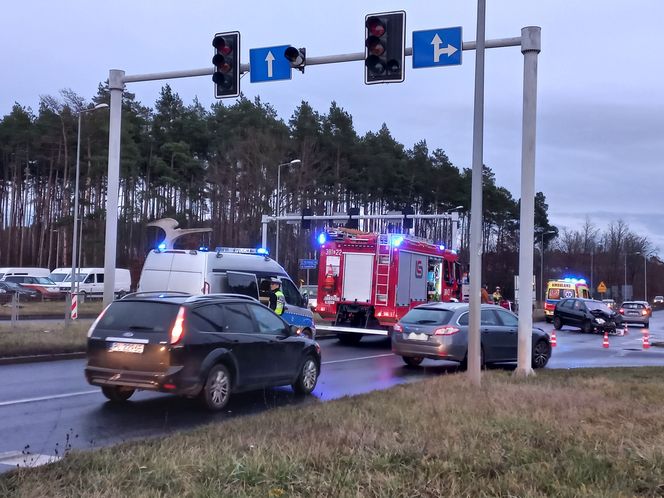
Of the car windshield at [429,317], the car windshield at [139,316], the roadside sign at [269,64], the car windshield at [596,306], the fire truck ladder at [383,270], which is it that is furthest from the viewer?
the car windshield at [596,306]

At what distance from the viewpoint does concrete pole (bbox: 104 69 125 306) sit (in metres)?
17.2

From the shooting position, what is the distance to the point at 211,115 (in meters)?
63.6

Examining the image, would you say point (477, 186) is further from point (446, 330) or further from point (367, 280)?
point (367, 280)

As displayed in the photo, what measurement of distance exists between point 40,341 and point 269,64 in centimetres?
842

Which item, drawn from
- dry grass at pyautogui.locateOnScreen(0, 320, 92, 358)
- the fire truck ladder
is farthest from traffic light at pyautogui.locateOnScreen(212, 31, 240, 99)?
the fire truck ladder

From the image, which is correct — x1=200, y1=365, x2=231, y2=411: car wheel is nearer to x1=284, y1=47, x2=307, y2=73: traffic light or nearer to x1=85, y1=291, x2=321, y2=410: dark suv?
x1=85, y1=291, x2=321, y2=410: dark suv

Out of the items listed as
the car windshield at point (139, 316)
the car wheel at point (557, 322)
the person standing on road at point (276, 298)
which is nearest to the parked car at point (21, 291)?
the car wheel at point (557, 322)

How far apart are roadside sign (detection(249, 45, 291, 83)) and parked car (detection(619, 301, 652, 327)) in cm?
3718

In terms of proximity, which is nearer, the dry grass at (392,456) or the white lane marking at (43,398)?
the dry grass at (392,456)

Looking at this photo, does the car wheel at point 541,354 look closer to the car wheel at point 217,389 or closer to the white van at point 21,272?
the car wheel at point 217,389

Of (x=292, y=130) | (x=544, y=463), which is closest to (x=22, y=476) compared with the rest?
(x=544, y=463)

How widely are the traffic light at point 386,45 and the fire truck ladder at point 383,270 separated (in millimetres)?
10722

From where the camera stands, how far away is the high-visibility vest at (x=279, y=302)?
18016 mm

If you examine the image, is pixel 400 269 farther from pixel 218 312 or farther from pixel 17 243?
pixel 17 243
